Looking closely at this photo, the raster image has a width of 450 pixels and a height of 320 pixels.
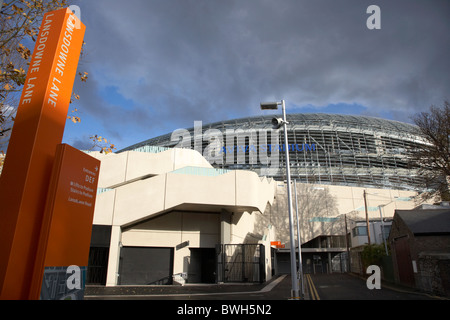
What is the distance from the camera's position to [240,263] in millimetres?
27266

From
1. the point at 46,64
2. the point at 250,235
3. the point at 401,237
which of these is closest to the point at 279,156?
the point at 250,235

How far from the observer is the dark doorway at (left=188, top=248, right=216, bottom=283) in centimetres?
2792

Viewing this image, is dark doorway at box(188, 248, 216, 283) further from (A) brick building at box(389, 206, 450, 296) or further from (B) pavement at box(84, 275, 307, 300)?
(A) brick building at box(389, 206, 450, 296)

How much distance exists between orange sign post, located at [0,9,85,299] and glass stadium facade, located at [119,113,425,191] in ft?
175

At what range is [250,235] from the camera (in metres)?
31.9

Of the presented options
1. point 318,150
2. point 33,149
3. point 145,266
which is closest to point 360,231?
point 318,150

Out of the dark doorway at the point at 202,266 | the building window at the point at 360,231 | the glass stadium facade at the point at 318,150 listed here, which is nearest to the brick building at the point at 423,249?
the dark doorway at the point at 202,266

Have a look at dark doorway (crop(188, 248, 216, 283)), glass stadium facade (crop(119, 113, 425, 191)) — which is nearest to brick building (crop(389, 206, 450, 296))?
dark doorway (crop(188, 248, 216, 283))

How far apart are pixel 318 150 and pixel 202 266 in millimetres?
41743

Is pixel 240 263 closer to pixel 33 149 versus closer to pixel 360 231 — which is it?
pixel 33 149

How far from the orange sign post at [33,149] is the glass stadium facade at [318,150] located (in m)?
53.2

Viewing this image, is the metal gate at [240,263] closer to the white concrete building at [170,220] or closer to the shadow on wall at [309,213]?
the white concrete building at [170,220]

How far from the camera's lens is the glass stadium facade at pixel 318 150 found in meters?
60.9
